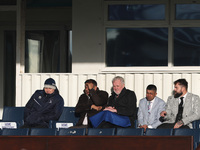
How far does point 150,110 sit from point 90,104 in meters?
1.01

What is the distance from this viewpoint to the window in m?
10.9

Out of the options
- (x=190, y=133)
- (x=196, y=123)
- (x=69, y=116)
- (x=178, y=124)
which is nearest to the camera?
(x=190, y=133)

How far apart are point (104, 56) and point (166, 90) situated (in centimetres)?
133

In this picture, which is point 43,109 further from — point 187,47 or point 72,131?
point 187,47

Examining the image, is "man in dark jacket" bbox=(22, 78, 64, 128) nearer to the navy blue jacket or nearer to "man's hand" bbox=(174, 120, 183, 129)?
the navy blue jacket

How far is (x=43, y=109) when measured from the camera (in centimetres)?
1004

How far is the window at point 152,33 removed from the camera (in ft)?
35.8

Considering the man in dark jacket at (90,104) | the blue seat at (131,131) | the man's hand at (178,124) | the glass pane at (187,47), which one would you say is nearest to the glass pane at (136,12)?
the glass pane at (187,47)

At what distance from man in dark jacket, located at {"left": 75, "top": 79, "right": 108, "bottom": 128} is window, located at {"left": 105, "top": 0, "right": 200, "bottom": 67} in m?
1.37

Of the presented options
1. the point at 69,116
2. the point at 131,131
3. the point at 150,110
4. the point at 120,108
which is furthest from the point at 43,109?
the point at 131,131

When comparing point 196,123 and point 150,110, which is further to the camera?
point 150,110

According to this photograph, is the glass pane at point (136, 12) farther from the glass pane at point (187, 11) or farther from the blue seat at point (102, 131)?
the blue seat at point (102, 131)

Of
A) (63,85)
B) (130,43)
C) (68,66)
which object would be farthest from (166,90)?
(68,66)

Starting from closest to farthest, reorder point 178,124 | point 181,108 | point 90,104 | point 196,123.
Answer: point 178,124, point 196,123, point 181,108, point 90,104
